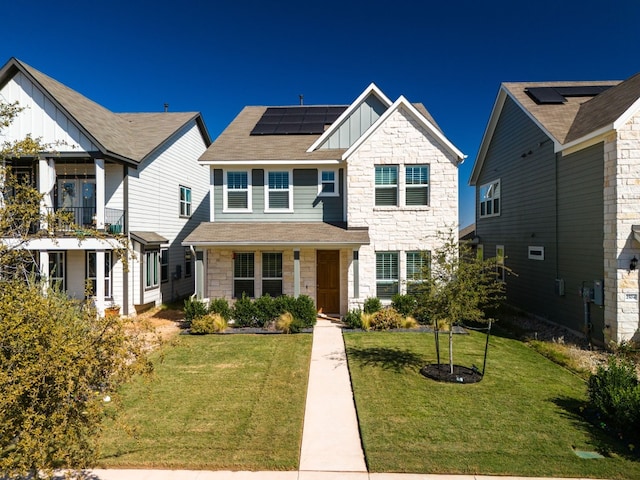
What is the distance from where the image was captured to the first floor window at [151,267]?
52.8ft

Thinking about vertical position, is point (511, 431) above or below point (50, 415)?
below

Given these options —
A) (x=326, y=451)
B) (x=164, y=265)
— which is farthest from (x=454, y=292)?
(x=164, y=265)

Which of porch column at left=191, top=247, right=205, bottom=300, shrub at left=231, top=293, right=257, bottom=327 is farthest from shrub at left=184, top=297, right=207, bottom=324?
shrub at left=231, top=293, right=257, bottom=327

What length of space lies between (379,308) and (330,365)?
4.65 m

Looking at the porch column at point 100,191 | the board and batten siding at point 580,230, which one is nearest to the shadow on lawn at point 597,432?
the board and batten siding at point 580,230

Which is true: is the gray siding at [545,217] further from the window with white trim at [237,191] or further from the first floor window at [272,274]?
the window with white trim at [237,191]

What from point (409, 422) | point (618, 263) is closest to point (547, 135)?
point (618, 263)

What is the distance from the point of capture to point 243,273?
48.2ft

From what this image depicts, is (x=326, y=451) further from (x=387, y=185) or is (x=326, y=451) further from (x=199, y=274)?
(x=387, y=185)

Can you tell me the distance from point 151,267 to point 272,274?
6.01 metres

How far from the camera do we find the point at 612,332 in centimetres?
1025

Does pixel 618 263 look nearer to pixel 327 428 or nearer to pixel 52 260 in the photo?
pixel 327 428

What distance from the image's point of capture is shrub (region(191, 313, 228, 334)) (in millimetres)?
12562

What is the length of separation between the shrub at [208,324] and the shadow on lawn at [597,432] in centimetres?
988
